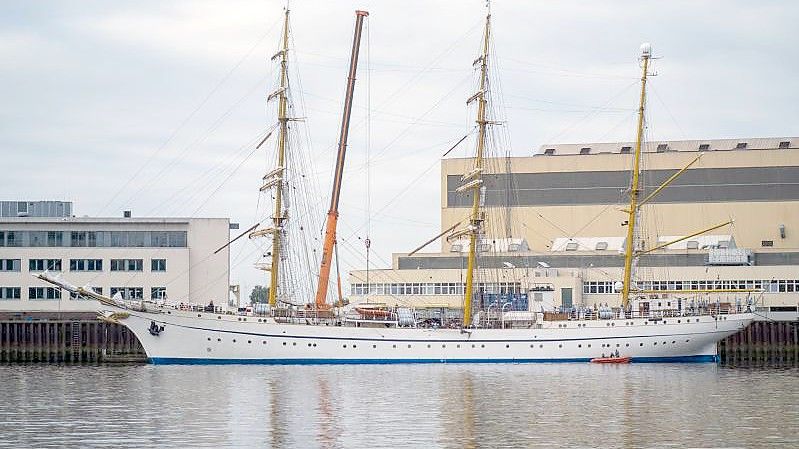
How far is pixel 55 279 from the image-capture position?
87.6 m

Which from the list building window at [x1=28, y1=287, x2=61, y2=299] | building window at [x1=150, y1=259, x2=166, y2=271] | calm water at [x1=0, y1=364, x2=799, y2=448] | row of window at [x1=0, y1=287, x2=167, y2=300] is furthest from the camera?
building window at [x1=150, y1=259, x2=166, y2=271]

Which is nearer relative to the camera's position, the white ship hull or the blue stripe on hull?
the white ship hull

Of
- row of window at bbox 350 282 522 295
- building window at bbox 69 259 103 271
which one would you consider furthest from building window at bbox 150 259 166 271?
row of window at bbox 350 282 522 295

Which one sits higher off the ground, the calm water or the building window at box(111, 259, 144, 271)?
the building window at box(111, 259, 144, 271)

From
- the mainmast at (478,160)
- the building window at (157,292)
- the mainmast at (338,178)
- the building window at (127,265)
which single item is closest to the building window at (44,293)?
the building window at (127,265)

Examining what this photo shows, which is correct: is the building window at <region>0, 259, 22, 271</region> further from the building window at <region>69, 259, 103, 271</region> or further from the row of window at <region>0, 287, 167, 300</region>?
the building window at <region>69, 259, 103, 271</region>

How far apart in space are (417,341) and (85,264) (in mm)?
32539

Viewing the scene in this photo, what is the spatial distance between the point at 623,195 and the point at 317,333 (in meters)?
45.4

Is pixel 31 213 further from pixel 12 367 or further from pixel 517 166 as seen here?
pixel 517 166

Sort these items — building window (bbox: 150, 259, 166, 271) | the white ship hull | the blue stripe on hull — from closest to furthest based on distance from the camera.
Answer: the white ship hull, the blue stripe on hull, building window (bbox: 150, 259, 166, 271)

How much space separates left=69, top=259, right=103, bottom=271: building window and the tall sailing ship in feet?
64.9

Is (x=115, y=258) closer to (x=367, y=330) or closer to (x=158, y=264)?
(x=158, y=264)

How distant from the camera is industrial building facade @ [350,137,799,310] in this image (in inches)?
4589

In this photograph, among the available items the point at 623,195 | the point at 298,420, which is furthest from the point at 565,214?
the point at 298,420
